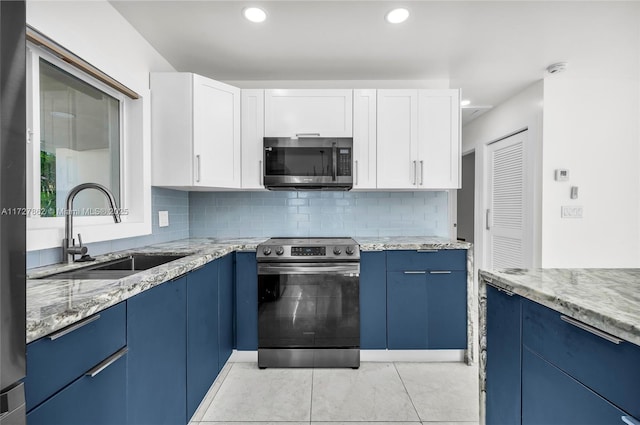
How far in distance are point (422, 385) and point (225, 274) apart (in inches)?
62.8

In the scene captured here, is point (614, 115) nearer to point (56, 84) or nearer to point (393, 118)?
point (393, 118)

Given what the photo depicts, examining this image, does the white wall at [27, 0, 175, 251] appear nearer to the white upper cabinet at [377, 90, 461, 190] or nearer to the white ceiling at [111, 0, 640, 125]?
the white ceiling at [111, 0, 640, 125]

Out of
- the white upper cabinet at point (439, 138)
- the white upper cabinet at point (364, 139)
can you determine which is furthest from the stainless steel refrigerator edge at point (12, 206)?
the white upper cabinet at point (439, 138)

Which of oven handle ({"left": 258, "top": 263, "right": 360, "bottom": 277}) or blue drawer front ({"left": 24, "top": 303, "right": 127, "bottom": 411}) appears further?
oven handle ({"left": 258, "top": 263, "right": 360, "bottom": 277})

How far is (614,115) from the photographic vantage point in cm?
284

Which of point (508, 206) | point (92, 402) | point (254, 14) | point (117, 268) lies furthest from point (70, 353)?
point (508, 206)

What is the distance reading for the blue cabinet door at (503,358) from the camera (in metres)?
1.06

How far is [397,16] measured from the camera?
72.9 inches

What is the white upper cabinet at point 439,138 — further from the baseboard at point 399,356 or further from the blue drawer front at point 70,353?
the blue drawer front at point 70,353

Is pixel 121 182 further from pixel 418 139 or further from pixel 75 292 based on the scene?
pixel 418 139

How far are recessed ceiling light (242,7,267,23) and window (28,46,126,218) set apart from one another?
1029 millimetres

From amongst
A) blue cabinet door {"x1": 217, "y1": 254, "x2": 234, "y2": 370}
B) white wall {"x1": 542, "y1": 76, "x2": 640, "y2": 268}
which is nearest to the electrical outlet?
white wall {"x1": 542, "y1": 76, "x2": 640, "y2": 268}

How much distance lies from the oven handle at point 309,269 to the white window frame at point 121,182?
92 cm

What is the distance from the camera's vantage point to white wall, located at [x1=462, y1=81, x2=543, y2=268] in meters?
2.92
